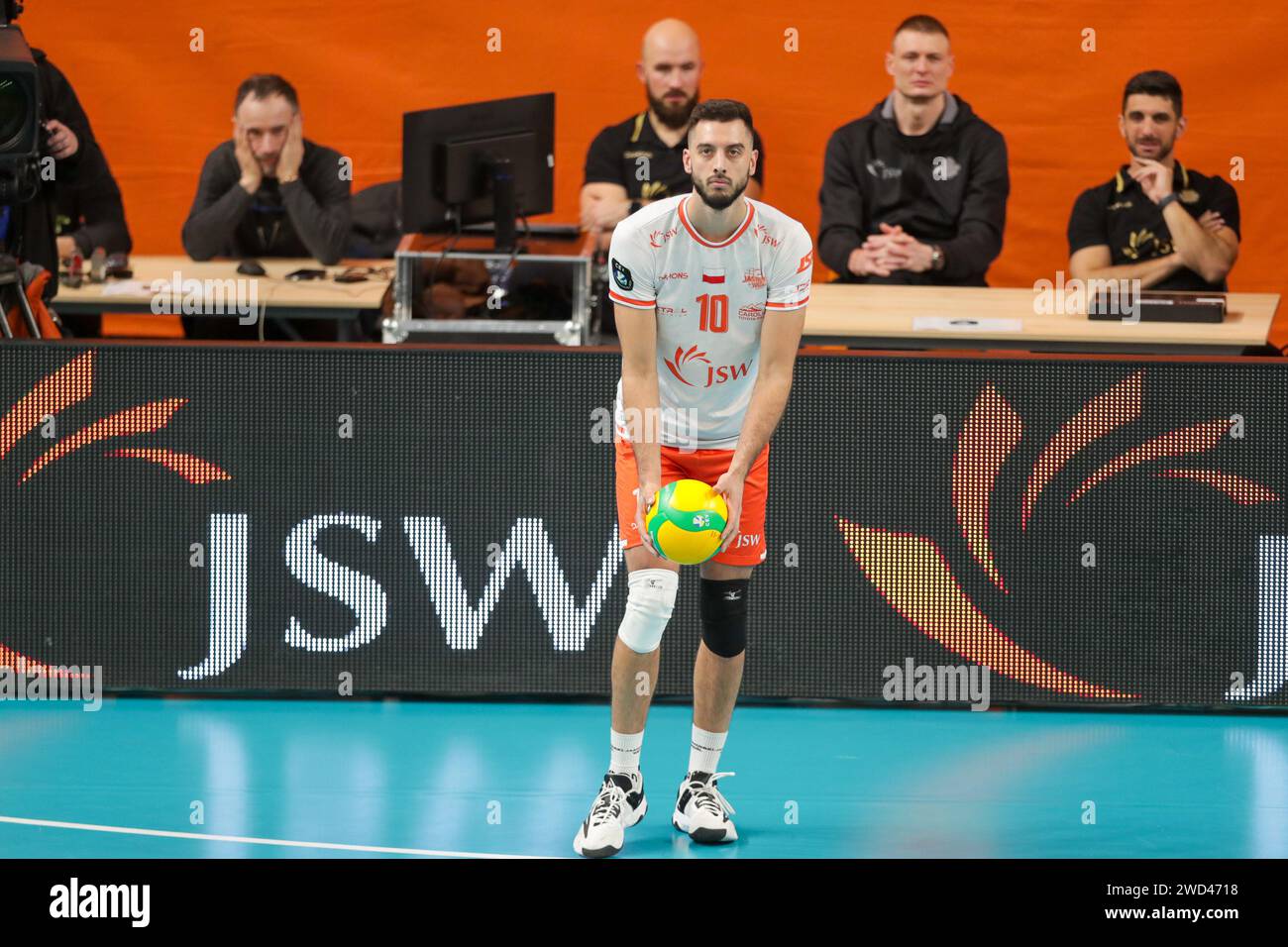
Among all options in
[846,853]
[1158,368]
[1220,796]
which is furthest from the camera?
[1158,368]

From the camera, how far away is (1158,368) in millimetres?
5984

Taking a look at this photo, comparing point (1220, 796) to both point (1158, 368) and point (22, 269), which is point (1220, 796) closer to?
point (1158, 368)

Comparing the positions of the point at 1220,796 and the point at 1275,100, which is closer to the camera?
the point at 1220,796

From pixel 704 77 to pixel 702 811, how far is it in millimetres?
5736

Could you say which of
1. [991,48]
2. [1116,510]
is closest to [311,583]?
[1116,510]

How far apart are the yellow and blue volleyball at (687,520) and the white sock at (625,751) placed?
22.0 inches

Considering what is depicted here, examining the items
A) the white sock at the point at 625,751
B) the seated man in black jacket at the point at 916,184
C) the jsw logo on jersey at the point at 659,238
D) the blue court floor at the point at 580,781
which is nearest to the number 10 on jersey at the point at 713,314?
the jsw logo on jersey at the point at 659,238

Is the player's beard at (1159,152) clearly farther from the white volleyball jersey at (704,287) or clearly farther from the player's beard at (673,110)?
the white volleyball jersey at (704,287)

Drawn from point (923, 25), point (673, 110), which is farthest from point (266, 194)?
point (923, 25)

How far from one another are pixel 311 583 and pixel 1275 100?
5.95 meters

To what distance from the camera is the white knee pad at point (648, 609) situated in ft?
14.8

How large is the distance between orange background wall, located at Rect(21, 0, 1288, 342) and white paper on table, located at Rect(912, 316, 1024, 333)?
7.93 ft

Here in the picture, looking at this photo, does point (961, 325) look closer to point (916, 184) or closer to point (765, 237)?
point (916, 184)

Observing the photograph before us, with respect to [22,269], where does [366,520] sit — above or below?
below
